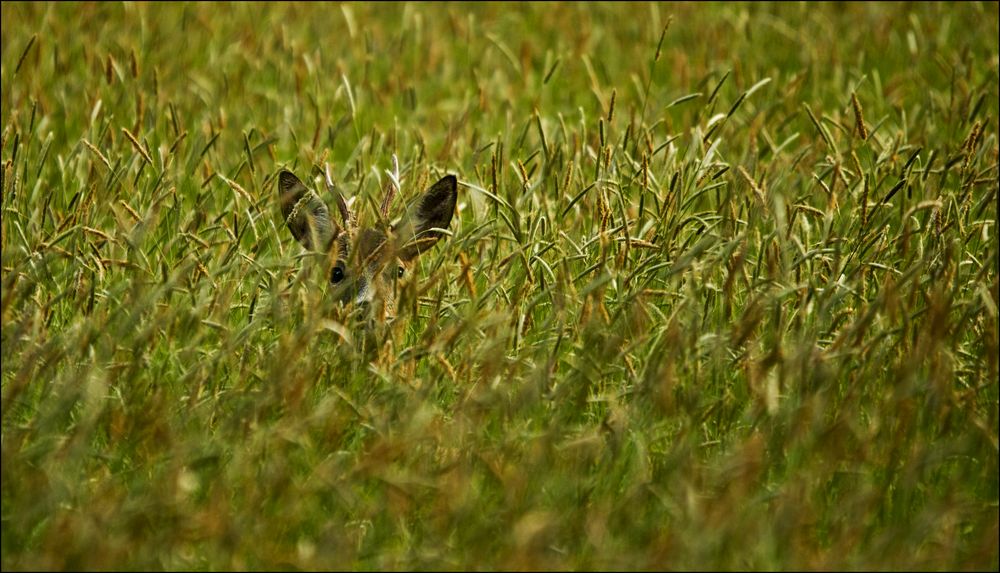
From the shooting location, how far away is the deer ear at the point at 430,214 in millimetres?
5551

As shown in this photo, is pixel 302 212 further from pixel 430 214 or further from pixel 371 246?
pixel 430 214

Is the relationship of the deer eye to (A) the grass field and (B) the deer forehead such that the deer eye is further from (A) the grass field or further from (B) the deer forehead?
(A) the grass field

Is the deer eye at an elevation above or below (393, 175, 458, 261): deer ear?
below

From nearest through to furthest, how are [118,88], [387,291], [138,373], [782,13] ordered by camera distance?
[138,373] < [387,291] < [118,88] < [782,13]

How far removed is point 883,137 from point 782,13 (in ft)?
8.83

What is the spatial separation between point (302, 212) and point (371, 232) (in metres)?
Answer: 0.29

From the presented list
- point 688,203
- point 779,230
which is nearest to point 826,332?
point 779,230

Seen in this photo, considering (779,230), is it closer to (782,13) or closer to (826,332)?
(826,332)

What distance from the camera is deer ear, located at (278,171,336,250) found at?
546 cm

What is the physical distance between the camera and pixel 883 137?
26.2 ft

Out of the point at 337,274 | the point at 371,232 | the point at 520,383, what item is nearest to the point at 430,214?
the point at 371,232

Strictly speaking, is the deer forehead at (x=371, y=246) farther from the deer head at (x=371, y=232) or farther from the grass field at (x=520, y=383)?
the grass field at (x=520, y=383)

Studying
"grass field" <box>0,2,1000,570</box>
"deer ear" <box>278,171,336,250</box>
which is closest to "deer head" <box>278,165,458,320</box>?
"deer ear" <box>278,171,336,250</box>

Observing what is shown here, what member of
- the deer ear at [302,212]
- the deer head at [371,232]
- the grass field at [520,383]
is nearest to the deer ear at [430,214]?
the deer head at [371,232]
